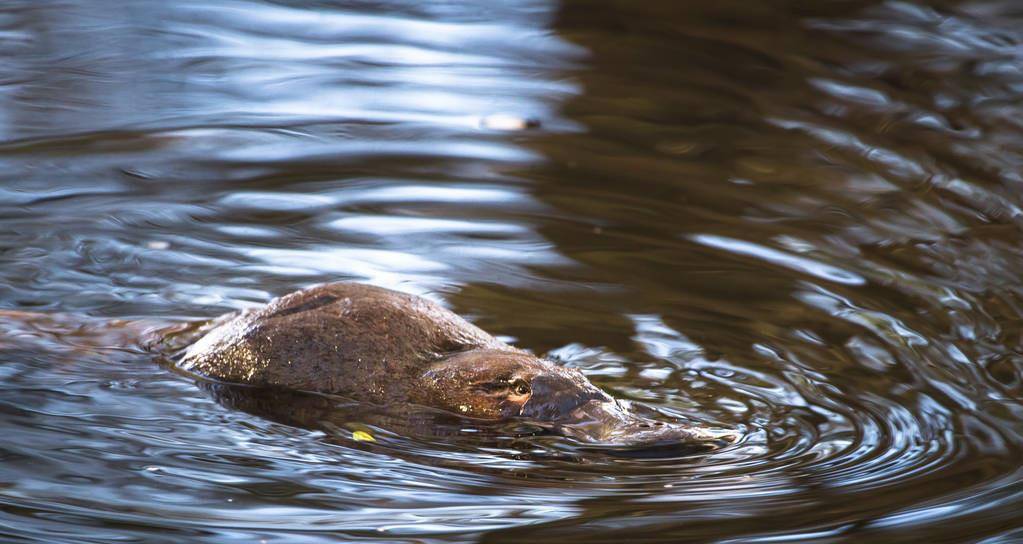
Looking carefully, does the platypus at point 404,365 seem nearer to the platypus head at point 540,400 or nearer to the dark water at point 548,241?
the platypus head at point 540,400

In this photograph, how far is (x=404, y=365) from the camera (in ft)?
11.6

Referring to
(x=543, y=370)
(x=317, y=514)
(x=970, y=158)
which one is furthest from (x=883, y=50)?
(x=317, y=514)

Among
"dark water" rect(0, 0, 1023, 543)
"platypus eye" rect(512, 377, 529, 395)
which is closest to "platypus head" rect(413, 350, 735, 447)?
"platypus eye" rect(512, 377, 529, 395)

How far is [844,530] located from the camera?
2828 millimetres

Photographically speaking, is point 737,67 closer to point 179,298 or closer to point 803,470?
point 179,298

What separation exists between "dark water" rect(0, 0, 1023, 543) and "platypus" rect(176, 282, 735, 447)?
0.14 m

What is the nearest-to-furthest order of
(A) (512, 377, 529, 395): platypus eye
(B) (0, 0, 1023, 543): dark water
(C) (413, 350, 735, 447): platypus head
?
(B) (0, 0, 1023, 543): dark water, (C) (413, 350, 735, 447): platypus head, (A) (512, 377, 529, 395): platypus eye

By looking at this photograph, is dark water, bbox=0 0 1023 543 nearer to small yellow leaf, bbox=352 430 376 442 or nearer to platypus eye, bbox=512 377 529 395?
small yellow leaf, bbox=352 430 376 442

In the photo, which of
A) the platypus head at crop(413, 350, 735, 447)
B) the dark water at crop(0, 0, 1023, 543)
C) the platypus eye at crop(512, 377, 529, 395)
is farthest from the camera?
the platypus eye at crop(512, 377, 529, 395)

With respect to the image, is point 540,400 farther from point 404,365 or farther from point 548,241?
point 548,241

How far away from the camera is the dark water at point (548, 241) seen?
9.77 feet

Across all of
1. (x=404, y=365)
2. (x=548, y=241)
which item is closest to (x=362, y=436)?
(x=404, y=365)

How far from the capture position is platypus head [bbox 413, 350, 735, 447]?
3.23m

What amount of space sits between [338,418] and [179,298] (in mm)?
1271
